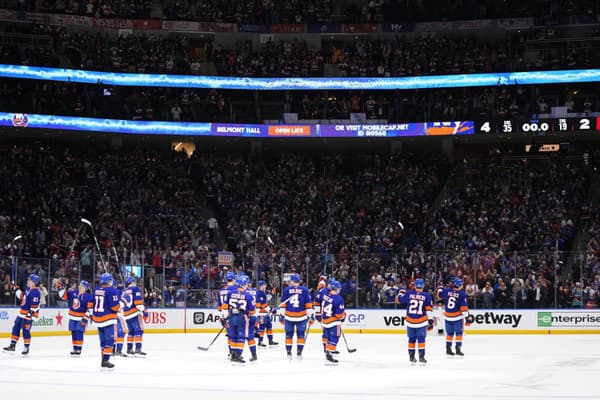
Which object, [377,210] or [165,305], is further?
[377,210]

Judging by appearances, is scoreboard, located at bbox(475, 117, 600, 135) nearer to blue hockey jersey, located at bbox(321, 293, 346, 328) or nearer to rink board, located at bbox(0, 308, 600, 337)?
rink board, located at bbox(0, 308, 600, 337)

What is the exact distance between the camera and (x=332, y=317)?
1989 centimetres

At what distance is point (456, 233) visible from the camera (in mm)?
40219

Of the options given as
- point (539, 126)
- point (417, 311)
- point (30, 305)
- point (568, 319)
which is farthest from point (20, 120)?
point (417, 311)

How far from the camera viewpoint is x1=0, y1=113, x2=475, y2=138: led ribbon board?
149 feet

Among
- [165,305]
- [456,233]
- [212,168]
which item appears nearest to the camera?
[165,305]

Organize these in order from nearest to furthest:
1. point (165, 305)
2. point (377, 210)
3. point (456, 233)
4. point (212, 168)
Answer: point (165, 305) < point (456, 233) < point (377, 210) < point (212, 168)

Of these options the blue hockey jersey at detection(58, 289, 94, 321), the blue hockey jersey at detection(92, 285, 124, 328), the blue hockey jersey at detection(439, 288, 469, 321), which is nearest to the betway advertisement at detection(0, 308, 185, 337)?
the blue hockey jersey at detection(58, 289, 94, 321)

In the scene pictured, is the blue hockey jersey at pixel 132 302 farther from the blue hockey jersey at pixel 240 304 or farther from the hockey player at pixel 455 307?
the hockey player at pixel 455 307

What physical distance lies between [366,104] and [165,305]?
1926cm

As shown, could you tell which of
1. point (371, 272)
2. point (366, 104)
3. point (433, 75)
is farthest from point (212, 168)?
point (371, 272)

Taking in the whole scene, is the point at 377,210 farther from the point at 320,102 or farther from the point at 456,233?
the point at 320,102

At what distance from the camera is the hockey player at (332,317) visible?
19.9 metres

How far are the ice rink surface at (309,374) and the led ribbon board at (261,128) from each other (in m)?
20.2
